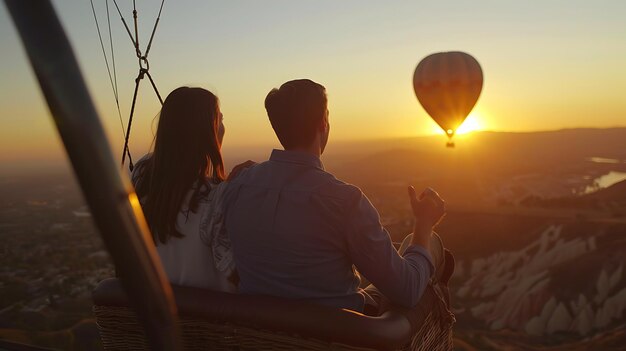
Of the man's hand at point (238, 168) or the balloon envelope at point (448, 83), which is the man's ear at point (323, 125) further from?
the balloon envelope at point (448, 83)

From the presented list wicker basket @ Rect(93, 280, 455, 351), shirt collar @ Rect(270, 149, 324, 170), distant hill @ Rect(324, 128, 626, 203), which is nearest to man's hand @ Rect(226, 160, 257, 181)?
shirt collar @ Rect(270, 149, 324, 170)

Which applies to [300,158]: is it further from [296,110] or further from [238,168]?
[238,168]

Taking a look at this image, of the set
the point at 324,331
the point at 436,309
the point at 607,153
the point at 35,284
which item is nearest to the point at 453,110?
the point at 436,309

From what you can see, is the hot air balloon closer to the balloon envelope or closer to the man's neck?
the balloon envelope

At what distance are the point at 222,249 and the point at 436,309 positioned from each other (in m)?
0.63

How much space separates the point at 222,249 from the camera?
1538 millimetres

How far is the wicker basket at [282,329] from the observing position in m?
1.22

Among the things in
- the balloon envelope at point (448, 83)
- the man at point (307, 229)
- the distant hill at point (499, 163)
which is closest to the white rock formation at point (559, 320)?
the balloon envelope at point (448, 83)

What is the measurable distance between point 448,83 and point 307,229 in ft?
16.0

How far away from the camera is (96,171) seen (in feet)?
1.01

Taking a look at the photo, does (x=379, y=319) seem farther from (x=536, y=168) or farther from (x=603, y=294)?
(x=536, y=168)

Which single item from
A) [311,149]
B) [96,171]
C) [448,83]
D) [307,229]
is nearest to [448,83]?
[448,83]

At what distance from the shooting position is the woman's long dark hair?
1.56m

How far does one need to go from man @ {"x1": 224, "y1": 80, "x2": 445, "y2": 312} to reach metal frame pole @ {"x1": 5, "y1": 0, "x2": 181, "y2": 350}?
1010 mm
